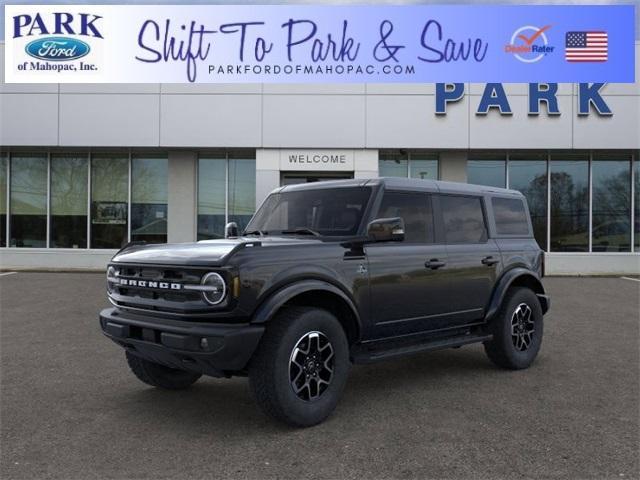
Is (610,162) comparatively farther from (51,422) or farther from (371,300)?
(51,422)

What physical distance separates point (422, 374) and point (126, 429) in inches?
115

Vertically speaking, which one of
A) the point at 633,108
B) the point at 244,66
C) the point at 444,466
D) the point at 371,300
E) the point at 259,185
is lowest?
the point at 444,466

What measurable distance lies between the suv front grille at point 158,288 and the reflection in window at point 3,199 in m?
15.0

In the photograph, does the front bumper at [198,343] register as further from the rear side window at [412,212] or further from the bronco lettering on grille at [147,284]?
the rear side window at [412,212]

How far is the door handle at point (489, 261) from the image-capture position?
220 inches

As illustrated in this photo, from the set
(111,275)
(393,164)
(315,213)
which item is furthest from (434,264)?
(393,164)

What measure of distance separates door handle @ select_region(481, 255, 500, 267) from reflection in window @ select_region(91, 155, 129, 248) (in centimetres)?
1362

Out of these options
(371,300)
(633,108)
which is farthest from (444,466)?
(633,108)

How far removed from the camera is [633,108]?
15547 millimetres

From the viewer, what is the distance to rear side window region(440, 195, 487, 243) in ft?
17.9

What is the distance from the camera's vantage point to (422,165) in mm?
16641

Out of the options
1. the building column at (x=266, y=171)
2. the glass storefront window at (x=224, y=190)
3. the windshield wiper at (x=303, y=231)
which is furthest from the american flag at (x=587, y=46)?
the windshield wiper at (x=303, y=231)

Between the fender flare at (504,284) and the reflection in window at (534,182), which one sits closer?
the fender flare at (504,284)

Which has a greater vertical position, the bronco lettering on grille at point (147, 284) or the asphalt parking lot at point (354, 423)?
the bronco lettering on grille at point (147, 284)
